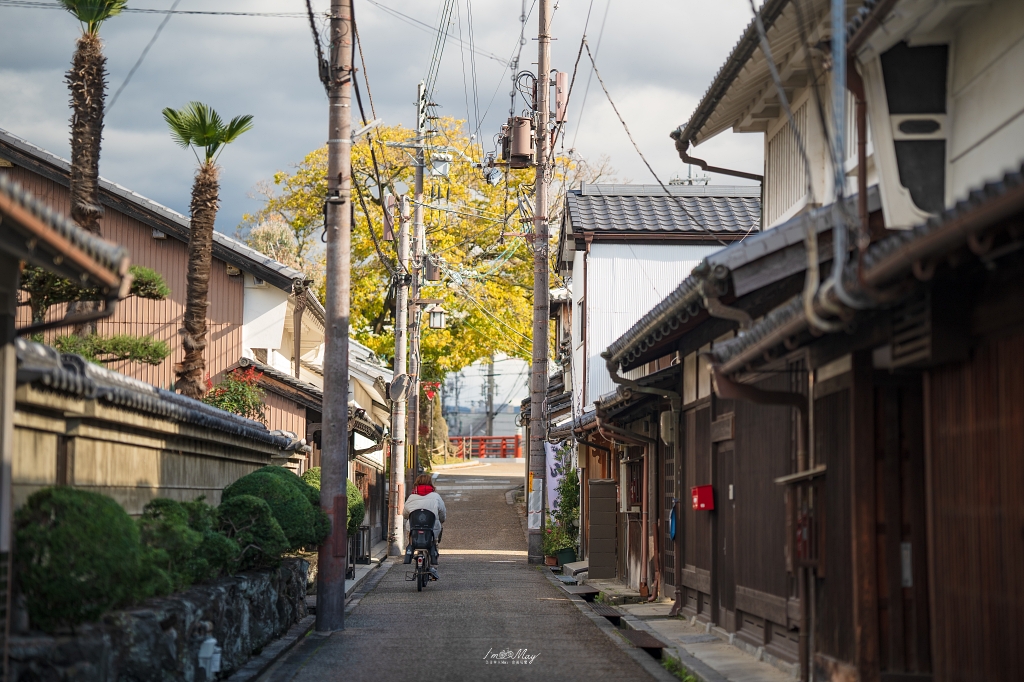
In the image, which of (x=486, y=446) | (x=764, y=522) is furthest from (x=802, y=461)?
(x=486, y=446)

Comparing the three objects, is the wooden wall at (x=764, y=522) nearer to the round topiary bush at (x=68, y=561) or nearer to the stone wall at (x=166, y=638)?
the stone wall at (x=166, y=638)

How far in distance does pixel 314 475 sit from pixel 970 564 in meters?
15.6

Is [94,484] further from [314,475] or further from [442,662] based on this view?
[314,475]

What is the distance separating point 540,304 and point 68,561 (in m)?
21.3

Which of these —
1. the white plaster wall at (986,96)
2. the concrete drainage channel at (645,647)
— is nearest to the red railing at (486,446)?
the concrete drainage channel at (645,647)

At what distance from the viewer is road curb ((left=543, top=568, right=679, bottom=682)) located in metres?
11.7

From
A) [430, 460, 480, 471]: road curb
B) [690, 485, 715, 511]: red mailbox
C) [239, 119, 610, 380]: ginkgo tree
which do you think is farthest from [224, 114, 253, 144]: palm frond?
[430, 460, 480, 471]: road curb

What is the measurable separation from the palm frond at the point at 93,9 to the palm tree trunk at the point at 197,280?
10.2ft

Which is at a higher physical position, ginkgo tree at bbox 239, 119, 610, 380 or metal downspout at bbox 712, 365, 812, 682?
ginkgo tree at bbox 239, 119, 610, 380

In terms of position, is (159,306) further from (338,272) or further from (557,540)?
(557,540)

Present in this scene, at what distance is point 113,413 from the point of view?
384 inches

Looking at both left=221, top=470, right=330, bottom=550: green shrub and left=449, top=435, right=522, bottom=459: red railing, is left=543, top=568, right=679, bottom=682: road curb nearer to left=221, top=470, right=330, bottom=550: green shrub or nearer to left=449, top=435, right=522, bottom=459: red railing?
left=221, top=470, right=330, bottom=550: green shrub

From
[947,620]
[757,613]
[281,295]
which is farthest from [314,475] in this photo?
[947,620]

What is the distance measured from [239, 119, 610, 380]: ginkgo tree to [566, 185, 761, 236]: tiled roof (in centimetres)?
1413
